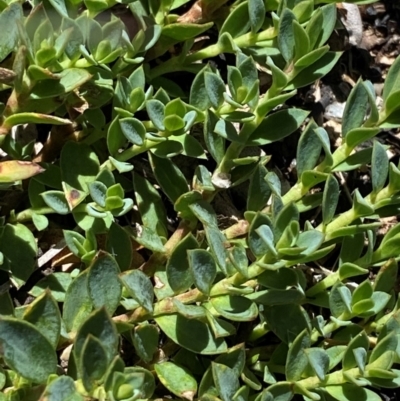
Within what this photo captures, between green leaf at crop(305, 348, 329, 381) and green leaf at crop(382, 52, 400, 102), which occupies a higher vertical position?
green leaf at crop(382, 52, 400, 102)

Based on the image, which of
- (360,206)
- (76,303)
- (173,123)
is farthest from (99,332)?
(360,206)

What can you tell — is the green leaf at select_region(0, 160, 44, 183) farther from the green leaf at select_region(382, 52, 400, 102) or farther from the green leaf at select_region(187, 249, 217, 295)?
the green leaf at select_region(382, 52, 400, 102)

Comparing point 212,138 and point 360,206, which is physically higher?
point 212,138

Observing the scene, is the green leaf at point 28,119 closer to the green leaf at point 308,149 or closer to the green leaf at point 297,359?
the green leaf at point 308,149

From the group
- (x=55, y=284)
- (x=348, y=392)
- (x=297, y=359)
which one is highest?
(x=55, y=284)

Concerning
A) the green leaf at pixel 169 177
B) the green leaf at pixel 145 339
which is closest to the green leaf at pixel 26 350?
the green leaf at pixel 145 339

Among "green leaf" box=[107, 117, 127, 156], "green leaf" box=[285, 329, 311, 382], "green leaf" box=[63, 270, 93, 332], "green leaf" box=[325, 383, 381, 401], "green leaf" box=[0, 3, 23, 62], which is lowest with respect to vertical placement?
"green leaf" box=[325, 383, 381, 401]

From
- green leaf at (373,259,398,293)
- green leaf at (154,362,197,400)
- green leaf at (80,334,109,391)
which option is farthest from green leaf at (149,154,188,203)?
green leaf at (80,334,109,391)

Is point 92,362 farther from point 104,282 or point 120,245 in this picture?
point 120,245
